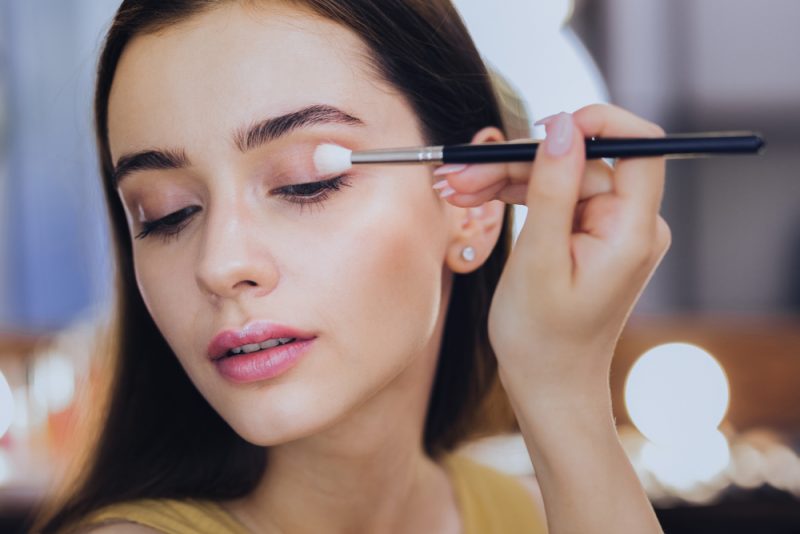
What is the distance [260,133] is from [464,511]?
0.60 metres

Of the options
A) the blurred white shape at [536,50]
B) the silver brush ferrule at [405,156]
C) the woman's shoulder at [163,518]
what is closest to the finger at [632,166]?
the silver brush ferrule at [405,156]

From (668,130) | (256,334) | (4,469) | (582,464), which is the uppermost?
(256,334)

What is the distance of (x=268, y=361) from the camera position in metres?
0.77

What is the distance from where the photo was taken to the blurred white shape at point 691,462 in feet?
5.78

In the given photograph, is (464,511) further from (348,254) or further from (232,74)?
(232,74)

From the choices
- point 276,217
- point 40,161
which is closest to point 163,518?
point 276,217

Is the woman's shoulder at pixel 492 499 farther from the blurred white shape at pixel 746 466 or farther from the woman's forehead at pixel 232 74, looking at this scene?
the blurred white shape at pixel 746 466

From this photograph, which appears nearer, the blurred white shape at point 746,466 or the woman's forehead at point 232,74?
the woman's forehead at point 232,74

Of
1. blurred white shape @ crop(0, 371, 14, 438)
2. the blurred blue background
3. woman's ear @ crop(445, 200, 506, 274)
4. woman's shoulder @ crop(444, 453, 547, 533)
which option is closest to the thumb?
woman's ear @ crop(445, 200, 506, 274)

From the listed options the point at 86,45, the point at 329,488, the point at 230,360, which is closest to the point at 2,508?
the point at 329,488

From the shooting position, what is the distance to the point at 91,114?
998 millimetres

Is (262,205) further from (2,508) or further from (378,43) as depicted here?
(2,508)

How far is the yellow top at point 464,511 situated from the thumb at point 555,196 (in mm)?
483

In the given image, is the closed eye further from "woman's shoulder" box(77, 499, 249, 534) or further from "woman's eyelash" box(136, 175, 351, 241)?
"woman's shoulder" box(77, 499, 249, 534)
